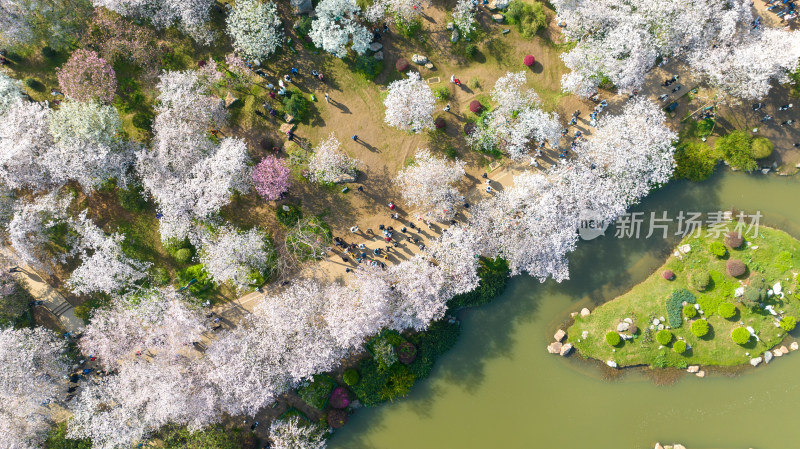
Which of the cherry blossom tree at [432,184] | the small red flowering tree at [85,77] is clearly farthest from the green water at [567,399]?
the small red flowering tree at [85,77]

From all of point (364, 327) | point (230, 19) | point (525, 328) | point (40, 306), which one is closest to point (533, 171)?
point (525, 328)

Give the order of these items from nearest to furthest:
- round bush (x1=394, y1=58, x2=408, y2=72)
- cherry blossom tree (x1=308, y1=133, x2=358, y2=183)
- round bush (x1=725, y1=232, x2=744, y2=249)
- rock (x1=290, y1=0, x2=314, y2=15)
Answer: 1. cherry blossom tree (x1=308, y1=133, x2=358, y2=183)
2. rock (x1=290, y1=0, x2=314, y2=15)
3. round bush (x1=394, y1=58, x2=408, y2=72)
4. round bush (x1=725, y1=232, x2=744, y2=249)

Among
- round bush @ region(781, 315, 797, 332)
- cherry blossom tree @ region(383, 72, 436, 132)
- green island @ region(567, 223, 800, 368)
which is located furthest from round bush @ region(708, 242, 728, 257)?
cherry blossom tree @ region(383, 72, 436, 132)

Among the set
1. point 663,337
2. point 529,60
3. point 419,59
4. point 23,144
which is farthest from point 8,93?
point 663,337

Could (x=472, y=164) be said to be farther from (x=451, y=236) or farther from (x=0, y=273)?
(x=0, y=273)

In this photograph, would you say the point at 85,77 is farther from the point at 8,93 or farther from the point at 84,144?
the point at 8,93

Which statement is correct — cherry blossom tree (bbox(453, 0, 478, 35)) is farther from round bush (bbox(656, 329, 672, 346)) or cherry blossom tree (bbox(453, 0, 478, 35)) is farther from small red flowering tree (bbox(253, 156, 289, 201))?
round bush (bbox(656, 329, 672, 346))
